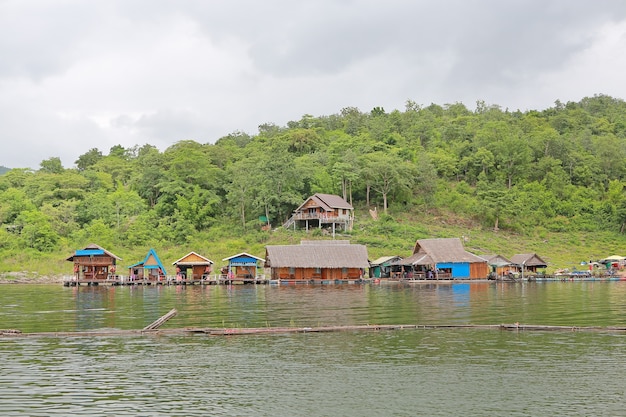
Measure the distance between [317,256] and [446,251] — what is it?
12654 mm

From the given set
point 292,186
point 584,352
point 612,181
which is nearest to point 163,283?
point 292,186

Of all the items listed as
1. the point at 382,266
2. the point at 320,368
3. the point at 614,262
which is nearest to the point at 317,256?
the point at 382,266

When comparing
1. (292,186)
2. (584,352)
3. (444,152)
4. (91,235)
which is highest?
(444,152)

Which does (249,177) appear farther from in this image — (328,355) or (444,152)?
(328,355)

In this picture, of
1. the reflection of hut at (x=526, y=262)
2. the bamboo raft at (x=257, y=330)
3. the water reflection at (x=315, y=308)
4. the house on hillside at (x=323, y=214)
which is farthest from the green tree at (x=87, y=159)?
the bamboo raft at (x=257, y=330)

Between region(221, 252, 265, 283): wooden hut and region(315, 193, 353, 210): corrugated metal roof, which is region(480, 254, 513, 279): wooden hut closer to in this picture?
region(315, 193, 353, 210): corrugated metal roof

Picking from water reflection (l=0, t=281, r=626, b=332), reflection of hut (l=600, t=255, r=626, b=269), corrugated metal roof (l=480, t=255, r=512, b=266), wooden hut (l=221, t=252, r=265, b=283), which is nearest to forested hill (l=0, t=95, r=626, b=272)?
wooden hut (l=221, t=252, r=265, b=283)

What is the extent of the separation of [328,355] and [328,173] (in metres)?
62.1

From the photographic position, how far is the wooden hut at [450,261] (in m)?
59.4

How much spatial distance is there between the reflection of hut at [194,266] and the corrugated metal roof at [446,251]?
2114cm

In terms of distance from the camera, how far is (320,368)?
738 inches

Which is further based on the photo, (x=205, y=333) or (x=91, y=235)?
(x=91, y=235)

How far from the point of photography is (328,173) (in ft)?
269

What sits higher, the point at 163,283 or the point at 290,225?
the point at 290,225
